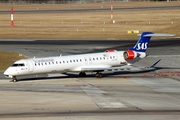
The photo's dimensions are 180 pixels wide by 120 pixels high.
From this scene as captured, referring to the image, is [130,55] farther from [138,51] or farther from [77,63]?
[77,63]

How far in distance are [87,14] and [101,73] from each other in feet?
229

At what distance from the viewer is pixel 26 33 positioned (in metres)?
97.7

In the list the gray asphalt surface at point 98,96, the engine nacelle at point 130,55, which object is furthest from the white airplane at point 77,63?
the gray asphalt surface at point 98,96

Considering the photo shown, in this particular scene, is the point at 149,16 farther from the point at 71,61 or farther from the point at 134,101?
the point at 134,101

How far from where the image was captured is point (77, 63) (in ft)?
169

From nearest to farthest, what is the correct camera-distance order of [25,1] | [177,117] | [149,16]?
[177,117] < [149,16] < [25,1]

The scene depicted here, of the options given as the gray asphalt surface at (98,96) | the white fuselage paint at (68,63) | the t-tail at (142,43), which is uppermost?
the t-tail at (142,43)

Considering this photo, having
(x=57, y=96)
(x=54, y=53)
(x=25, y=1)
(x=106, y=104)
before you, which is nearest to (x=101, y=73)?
(x=57, y=96)

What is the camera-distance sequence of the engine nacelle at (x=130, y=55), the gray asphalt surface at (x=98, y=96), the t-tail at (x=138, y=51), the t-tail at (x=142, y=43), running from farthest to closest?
1. the t-tail at (x=142, y=43)
2. the t-tail at (x=138, y=51)
3. the engine nacelle at (x=130, y=55)
4. the gray asphalt surface at (x=98, y=96)

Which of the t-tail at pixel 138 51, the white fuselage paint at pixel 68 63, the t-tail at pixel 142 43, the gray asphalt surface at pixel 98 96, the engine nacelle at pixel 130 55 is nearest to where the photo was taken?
the gray asphalt surface at pixel 98 96

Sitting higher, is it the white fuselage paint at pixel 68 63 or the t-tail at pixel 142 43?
the t-tail at pixel 142 43

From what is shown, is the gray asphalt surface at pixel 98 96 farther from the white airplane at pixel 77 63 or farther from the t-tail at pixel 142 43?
the t-tail at pixel 142 43

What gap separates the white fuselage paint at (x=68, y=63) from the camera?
49719 millimetres

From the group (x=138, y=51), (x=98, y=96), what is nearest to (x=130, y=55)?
(x=138, y=51)
